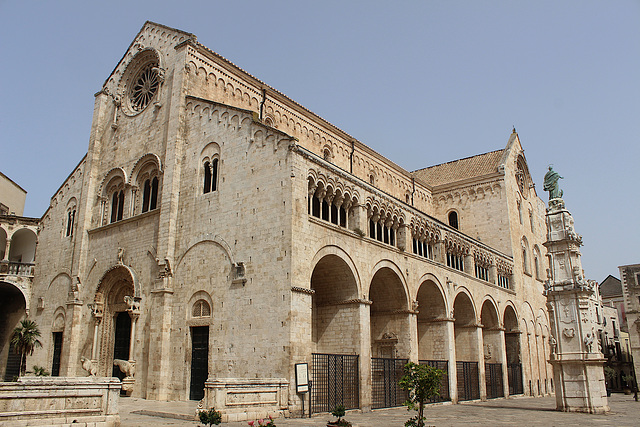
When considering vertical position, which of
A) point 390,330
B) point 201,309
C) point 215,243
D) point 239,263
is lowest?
point 390,330

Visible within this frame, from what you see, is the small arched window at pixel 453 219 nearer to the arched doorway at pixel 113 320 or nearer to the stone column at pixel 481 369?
the stone column at pixel 481 369

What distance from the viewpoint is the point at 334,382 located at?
18.4m

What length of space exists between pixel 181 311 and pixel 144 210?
20.0 ft

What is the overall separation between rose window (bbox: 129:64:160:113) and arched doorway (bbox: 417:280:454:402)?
16.7 m

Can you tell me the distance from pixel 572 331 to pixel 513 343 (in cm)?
1696

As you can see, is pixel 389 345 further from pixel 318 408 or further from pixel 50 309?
pixel 50 309

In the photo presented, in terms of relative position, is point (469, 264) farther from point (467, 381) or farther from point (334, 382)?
point (334, 382)

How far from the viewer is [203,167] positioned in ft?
72.6

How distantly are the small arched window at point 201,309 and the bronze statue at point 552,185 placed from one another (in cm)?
1512

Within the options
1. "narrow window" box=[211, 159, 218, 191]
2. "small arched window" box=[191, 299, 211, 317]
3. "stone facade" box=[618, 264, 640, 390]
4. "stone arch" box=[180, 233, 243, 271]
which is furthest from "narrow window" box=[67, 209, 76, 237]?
"stone facade" box=[618, 264, 640, 390]

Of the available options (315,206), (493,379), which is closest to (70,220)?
(315,206)

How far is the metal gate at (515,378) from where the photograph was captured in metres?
33.3

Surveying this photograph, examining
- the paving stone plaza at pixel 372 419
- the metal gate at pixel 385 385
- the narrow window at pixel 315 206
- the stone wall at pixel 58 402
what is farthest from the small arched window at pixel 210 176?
the stone wall at pixel 58 402

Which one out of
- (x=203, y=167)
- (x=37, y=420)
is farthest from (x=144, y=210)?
(x=37, y=420)
